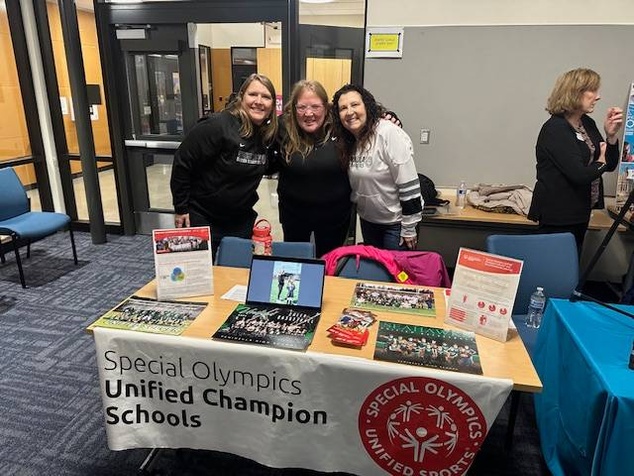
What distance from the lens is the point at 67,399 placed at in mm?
2023

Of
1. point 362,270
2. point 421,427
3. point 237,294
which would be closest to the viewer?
point 421,427

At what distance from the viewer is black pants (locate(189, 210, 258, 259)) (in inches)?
88.8

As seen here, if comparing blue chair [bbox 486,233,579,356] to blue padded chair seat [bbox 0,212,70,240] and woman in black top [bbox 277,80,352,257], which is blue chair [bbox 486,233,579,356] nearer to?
woman in black top [bbox 277,80,352,257]

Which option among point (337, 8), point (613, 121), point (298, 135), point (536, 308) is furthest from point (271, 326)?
point (337, 8)

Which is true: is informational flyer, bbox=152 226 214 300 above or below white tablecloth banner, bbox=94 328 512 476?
above

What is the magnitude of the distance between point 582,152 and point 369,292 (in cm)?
138

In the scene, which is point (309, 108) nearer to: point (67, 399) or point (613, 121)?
point (613, 121)

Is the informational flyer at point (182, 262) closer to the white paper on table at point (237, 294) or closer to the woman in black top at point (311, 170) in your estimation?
the white paper on table at point (237, 294)

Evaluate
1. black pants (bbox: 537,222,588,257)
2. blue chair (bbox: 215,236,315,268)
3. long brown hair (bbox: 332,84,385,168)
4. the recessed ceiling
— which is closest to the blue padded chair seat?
blue chair (bbox: 215,236,315,268)

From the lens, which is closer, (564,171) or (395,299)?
(395,299)

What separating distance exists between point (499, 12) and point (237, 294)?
276cm

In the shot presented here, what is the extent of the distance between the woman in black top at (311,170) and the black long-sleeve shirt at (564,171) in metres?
1.01

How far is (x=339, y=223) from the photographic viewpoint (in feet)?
7.70

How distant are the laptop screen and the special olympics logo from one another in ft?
1.31
